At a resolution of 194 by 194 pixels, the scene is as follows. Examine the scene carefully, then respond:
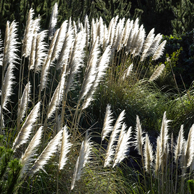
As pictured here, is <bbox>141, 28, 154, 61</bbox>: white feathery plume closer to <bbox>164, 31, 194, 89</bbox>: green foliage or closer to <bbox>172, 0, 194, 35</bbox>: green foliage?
<bbox>164, 31, 194, 89</bbox>: green foliage

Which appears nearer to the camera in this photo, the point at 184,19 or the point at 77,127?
the point at 77,127

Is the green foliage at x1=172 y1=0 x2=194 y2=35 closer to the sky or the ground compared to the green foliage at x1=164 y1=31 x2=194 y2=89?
closer to the sky

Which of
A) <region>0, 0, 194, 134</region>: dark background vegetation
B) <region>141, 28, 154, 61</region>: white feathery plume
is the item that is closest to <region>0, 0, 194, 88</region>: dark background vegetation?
<region>0, 0, 194, 134</region>: dark background vegetation

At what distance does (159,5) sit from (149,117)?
10.7 meters

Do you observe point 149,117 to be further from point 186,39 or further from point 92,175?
point 186,39

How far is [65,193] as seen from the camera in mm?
2461

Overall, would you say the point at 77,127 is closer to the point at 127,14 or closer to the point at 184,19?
the point at 127,14

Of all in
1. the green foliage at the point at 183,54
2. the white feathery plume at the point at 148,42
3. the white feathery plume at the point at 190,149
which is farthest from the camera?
the green foliage at the point at 183,54

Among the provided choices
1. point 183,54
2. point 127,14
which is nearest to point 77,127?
point 183,54

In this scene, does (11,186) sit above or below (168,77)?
below

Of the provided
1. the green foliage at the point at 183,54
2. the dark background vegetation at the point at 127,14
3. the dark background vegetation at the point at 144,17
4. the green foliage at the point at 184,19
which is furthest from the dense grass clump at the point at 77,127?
the green foliage at the point at 184,19

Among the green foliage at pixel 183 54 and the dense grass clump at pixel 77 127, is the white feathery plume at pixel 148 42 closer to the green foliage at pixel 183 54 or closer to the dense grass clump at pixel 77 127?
the dense grass clump at pixel 77 127

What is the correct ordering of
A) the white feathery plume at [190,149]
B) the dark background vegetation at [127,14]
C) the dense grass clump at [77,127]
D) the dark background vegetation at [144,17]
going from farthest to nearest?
the dark background vegetation at [127,14] < the dark background vegetation at [144,17] < the white feathery plume at [190,149] < the dense grass clump at [77,127]

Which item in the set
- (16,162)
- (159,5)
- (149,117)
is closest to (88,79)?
(16,162)
